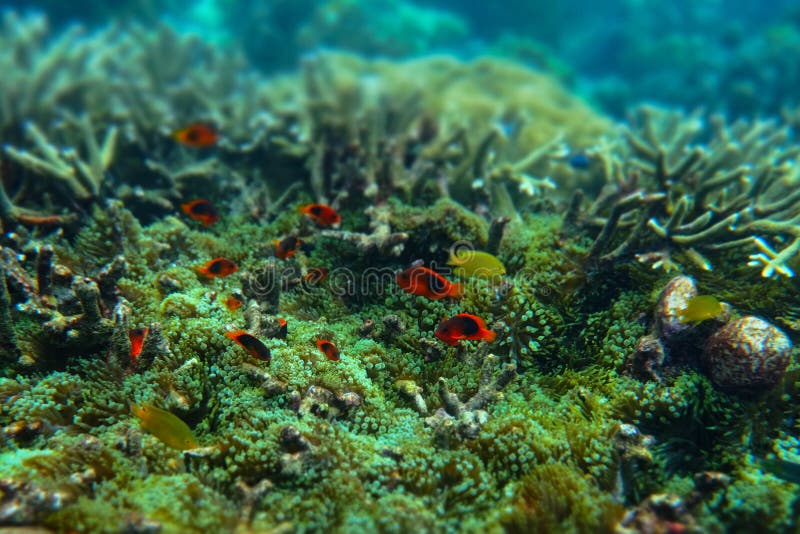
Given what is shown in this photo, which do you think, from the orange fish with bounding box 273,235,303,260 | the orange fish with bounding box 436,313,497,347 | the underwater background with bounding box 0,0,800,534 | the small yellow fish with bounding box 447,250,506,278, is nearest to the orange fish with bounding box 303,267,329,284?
the underwater background with bounding box 0,0,800,534

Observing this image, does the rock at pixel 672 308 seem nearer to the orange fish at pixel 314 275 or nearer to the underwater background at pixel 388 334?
the underwater background at pixel 388 334

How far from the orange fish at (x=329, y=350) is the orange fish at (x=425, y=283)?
64cm

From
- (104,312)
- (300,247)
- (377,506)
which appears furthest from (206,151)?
(377,506)

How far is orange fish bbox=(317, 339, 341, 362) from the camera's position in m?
2.90

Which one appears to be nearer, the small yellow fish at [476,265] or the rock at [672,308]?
the rock at [672,308]

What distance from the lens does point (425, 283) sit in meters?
2.98

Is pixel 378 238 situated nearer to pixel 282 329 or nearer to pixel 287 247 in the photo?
pixel 287 247

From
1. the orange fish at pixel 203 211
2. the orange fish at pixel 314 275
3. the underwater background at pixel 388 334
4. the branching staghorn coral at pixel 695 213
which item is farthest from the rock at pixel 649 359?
the orange fish at pixel 203 211

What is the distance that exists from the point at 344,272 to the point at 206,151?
3.13 metres

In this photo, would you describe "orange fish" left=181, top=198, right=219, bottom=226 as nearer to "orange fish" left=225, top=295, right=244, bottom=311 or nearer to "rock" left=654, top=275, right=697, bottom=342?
"orange fish" left=225, top=295, right=244, bottom=311

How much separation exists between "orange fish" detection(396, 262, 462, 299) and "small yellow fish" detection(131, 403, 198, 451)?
61.9 inches

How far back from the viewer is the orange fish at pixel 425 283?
9.65 ft

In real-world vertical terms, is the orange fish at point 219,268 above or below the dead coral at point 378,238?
below

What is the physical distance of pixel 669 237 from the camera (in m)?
3.53
